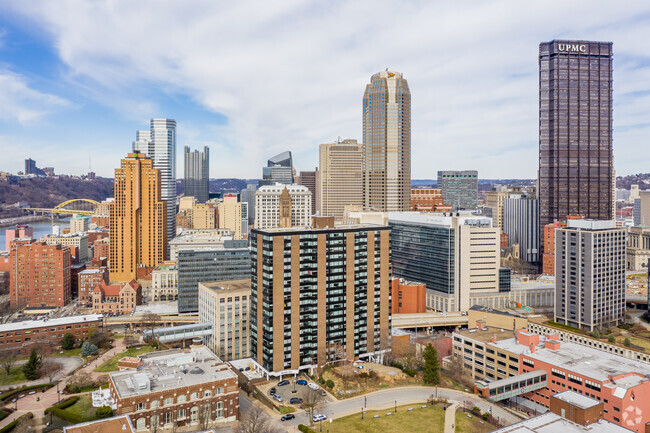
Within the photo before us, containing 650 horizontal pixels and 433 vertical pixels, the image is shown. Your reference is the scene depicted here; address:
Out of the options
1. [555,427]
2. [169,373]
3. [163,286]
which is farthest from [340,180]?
[555,427]

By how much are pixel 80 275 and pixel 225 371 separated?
7375 cm

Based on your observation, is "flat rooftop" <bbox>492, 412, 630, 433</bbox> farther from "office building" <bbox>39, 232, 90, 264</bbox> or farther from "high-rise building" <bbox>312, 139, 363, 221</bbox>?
"high-rise building" <bbox>312, 139, 363, 221</bbox>

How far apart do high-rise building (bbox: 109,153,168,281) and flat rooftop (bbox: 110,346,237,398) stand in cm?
7767

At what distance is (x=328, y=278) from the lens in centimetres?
6788

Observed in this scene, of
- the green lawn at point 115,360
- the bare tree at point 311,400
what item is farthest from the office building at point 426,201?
the bare tree at point 311,400

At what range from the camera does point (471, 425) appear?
49500 millimetres

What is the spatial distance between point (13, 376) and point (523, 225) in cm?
15918

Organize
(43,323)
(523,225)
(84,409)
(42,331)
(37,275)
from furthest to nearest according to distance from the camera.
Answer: (523,225) < (37,275) < (43,323) < (42,331) < (84,409)

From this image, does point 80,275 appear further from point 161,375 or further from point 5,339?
point 161,375

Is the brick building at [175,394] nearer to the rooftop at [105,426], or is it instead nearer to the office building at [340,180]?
the rooftop at [105,426]

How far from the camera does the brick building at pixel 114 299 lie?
344ft

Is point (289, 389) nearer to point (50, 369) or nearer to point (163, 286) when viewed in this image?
point (50, 369)

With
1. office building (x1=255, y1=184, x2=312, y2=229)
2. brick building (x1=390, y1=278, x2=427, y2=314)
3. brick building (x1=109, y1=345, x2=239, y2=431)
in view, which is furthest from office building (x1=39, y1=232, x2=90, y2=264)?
brick building (x1=109, y1=345, x2=239, y2=431)

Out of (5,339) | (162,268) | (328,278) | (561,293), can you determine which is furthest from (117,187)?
(561,293)
